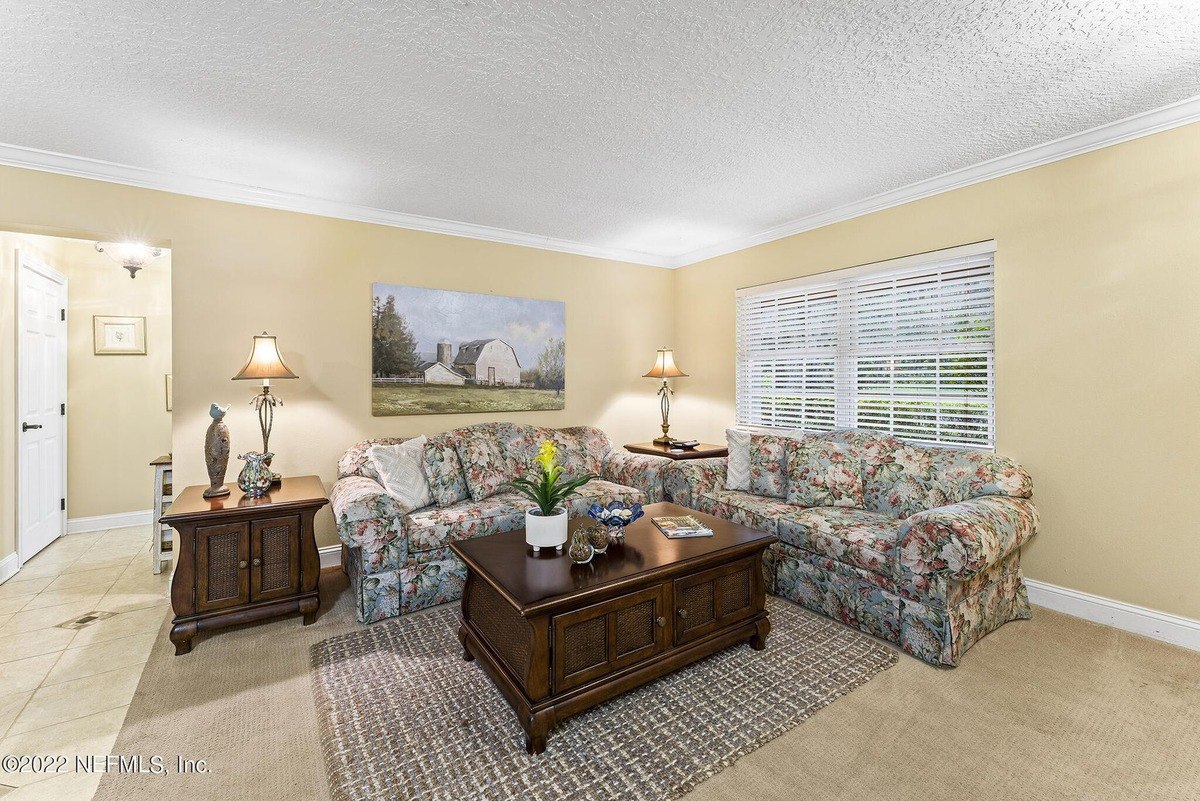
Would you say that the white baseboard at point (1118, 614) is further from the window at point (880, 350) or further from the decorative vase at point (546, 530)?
the decorative vase at point (546, 530)

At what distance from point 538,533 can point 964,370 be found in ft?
9.38

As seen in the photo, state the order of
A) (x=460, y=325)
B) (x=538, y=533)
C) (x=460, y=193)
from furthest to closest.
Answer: (x=460, y=325) < (x=460, y=193) < (x=538, y=533)

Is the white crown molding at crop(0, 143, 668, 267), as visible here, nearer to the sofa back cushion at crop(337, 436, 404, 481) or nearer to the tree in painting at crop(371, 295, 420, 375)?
the tree in painting at crop(371, 295, 420, 375)

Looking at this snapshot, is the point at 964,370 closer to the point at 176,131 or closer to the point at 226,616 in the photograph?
the point at 226,616

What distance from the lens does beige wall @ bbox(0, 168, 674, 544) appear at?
120 inches

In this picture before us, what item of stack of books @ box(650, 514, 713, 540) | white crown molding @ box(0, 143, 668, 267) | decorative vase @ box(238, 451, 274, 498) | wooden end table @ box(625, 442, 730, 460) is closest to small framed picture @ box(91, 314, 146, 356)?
white crown molding @ box(0, 143, 668, 267)

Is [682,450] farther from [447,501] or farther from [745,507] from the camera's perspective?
[447,501]

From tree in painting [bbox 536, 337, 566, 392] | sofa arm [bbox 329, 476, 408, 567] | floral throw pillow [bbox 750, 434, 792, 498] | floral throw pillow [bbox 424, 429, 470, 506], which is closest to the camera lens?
sofa arm [bbox 329, 476, 408, 567]

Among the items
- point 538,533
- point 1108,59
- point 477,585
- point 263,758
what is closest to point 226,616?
point 263,758

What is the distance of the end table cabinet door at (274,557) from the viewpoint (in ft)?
8.74

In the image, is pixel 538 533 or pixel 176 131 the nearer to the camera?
pixel 538 533

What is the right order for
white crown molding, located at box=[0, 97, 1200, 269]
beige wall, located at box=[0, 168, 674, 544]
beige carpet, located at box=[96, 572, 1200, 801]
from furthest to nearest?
beige wall, located at box=[0, 168, 674, 544], white crown molding, located at box=[0, 97, 1200, 269], beige carpet, located at box=[96, 572, 1200, 801]

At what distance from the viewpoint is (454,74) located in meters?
2.16

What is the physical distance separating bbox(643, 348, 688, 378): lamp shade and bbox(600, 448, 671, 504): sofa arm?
2.79 feet
